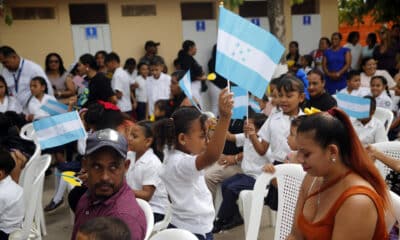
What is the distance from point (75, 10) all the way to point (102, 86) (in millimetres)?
5414

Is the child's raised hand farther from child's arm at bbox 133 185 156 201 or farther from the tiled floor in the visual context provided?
the tiled floor

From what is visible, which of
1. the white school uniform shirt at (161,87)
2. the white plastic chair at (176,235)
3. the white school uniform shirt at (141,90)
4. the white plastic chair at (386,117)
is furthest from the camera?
the white school uniform shirt at (141,90)

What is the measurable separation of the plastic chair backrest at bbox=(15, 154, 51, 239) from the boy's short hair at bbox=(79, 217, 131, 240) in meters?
1.50

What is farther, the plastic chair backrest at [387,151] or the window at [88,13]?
the window at [88,13]

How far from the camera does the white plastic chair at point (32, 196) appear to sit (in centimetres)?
276

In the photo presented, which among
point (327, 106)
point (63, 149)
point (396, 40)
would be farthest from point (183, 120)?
point (396, 40)

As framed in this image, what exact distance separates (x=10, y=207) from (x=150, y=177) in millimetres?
990

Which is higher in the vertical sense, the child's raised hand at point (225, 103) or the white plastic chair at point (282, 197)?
the child's raised hand at point (225, 103)

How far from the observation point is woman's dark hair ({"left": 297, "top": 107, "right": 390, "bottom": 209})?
174cm

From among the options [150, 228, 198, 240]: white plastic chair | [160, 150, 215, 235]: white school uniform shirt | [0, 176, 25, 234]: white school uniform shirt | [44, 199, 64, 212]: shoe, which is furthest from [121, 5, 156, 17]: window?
[150, 228, 198, 240]: white plastic chair

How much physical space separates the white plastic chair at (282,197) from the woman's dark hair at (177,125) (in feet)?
1.82

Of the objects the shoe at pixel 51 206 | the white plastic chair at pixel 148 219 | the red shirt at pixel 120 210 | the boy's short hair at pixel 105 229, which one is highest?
the boy's short hair at pixel 105 229

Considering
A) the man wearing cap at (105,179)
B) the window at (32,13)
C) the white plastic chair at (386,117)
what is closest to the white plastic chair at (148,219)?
the man wearing cap at (105,179)

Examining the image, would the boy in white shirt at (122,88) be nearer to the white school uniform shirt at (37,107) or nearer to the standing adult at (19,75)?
the standing adult at (19,75)
